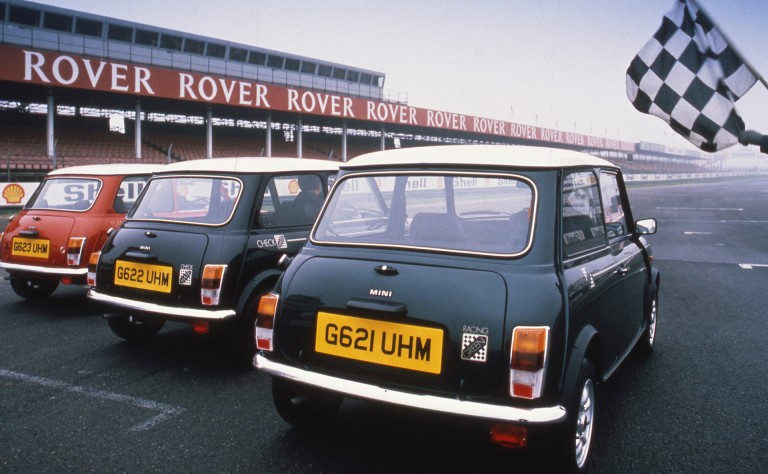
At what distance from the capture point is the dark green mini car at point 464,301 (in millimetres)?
2455

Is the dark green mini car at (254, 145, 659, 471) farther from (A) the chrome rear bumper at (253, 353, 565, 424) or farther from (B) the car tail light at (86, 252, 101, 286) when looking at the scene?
(B) the car tail light at (86, 252, 101, 286)

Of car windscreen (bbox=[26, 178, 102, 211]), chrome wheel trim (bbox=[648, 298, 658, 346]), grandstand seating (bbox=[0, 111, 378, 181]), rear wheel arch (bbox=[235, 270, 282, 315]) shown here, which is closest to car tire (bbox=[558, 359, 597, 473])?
chrome wheel trim (bbox=[648, 298, 658, 346])

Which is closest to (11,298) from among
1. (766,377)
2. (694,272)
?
(766,377)

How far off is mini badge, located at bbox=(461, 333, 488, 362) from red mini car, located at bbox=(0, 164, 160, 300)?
15.3 feet

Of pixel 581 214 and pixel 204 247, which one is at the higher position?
pixel 581 214

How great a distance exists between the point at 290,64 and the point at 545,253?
1655 inches

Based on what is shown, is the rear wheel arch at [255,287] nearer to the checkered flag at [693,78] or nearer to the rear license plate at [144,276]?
the rear license plate at [144,276]

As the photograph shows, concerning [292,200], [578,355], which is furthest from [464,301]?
[292,200]

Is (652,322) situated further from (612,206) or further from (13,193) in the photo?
(13,193)

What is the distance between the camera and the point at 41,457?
2967mm

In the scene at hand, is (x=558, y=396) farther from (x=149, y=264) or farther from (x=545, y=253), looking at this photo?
(x=149, y=264)

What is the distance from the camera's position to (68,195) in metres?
6.34

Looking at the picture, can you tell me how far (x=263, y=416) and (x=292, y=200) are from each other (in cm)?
227

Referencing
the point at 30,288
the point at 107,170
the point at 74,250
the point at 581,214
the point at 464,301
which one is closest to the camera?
the point at 464,301
